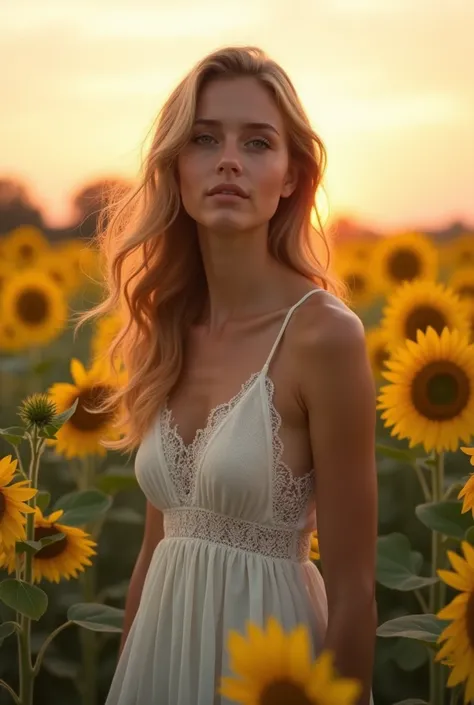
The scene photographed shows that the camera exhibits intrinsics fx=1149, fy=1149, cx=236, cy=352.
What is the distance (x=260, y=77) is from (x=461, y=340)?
2.95 feet

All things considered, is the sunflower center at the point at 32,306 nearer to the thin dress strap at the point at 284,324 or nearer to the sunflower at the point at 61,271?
the sunflower at the point at 61,271

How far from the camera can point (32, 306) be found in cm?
512

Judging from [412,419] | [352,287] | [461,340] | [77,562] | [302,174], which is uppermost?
[352,287]

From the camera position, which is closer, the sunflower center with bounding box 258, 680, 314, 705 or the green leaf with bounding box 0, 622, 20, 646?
the sunflower center with bounding box 258, 680, 314, 705

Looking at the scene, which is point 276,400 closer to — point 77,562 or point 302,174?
point 302,174

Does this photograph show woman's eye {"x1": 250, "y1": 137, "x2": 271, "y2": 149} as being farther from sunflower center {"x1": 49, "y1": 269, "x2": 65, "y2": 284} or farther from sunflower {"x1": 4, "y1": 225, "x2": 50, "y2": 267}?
sunflower {"x1": 4, "y1": 225, "x2": 50, "y2": 267}

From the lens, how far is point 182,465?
80.6 inches

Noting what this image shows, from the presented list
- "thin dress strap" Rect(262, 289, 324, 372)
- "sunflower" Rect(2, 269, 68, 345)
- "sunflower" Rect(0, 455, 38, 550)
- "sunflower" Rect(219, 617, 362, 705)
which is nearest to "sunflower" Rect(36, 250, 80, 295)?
"sunflower" Rect(2, 269, 68, 345)

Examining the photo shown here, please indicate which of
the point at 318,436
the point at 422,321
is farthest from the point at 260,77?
the point at 422,321

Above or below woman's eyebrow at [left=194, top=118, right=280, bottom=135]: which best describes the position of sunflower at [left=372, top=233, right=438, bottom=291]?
above

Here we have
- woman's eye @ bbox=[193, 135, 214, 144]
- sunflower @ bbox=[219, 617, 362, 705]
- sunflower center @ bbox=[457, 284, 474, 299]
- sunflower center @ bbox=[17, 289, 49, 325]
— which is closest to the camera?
sunflower @ bbox=[219, 617, 362, 705]

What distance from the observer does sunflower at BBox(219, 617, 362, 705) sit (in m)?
1.07

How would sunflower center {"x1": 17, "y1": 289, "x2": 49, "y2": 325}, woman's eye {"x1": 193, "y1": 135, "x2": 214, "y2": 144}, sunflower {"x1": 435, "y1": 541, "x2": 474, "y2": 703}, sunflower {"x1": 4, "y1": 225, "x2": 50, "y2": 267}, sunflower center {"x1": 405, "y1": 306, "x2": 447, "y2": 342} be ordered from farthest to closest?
sunflower {"x1": 4, "y1": 225, "x2": 50, "y2": 267} → sunflower center {"x1": 17, "y1": 289, "x2": 49, "y2": 325} → sunflower center {"x1": 405, "y1": 306, "x2": 447, "y2": 342} → woman's eye {"x1": 193, "y1": 135, "x2": 214, "y2": 144} → sunflower {"x1": 435, "y1": 541, "x2": 474, "y2": 703}

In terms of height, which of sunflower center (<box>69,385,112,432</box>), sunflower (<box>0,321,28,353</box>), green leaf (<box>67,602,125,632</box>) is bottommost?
green leaf (<box>67,602,125,632</box>)
